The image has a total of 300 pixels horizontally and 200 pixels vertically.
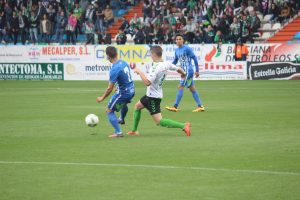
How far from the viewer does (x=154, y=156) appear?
12.3 meters

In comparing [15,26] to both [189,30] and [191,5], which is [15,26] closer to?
[191,5]

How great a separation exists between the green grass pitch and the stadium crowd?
16.7 m

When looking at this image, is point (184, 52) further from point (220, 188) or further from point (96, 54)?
point (96, 54)

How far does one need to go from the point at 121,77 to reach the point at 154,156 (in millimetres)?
3231

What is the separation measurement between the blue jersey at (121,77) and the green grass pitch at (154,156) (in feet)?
3.42

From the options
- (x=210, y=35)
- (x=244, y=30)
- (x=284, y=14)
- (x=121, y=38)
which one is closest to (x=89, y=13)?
(x=121, y=38)

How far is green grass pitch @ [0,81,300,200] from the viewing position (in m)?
9.37

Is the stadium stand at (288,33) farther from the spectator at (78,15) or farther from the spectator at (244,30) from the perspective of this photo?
the spectator at (78,15)

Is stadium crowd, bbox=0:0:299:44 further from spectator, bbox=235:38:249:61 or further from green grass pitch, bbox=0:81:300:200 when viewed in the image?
green grass pitch, bbox=0:81:300:200

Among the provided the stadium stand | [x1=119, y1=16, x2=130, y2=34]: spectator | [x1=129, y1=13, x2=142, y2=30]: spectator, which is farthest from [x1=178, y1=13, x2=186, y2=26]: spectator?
the stadium stand

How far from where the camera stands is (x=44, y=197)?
355 inches

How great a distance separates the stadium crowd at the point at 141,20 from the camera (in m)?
39.3

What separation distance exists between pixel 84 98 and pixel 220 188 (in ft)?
59.4

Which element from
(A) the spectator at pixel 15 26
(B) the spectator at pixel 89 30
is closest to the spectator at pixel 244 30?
(B) the spectator at pixel 89 30
